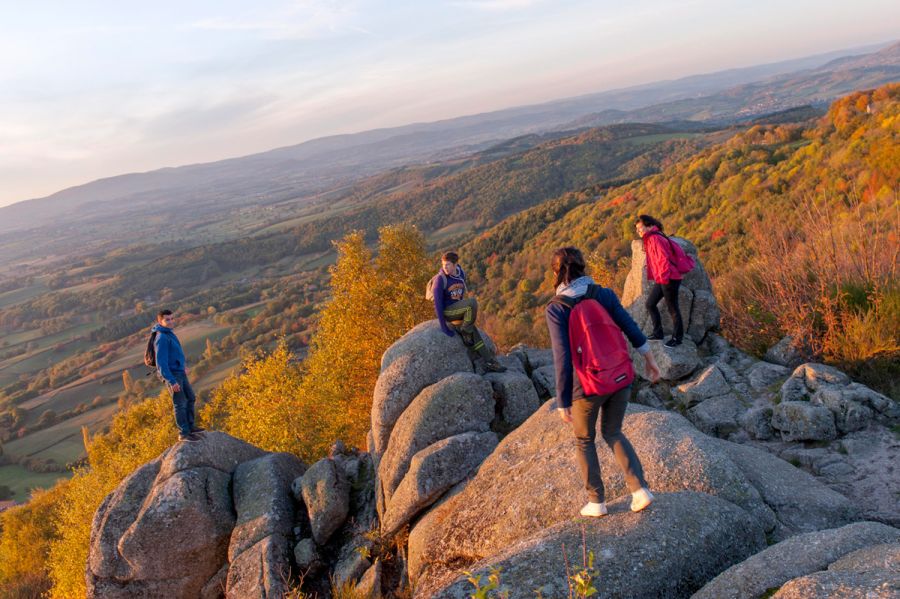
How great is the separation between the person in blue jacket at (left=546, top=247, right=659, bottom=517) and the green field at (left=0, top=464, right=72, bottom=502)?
75897 mm

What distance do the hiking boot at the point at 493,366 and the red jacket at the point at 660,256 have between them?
4.24m

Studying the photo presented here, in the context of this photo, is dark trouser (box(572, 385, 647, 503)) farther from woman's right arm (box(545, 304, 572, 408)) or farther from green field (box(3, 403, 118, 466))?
green field (box(3, 403, 118, 466))

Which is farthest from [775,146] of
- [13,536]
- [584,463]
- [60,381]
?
[60,381]

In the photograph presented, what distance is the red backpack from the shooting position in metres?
5.39

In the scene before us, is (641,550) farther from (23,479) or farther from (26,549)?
(23,479)

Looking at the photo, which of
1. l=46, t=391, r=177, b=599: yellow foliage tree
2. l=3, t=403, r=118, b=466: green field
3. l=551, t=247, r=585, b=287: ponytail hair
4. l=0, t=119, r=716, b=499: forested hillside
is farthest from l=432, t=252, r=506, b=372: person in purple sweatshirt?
l=3, t=403, r=118, b=466: green field

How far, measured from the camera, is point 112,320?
12850cm

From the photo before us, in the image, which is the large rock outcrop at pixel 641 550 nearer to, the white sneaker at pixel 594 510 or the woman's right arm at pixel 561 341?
the white sneaker at pixel 594 510

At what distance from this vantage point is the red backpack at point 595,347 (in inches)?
212

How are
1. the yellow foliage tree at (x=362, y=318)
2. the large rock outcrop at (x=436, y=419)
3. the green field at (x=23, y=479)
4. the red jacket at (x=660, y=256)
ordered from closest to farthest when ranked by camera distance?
1. the red jacket at (x=660, y=256)
2. the large rock outcrop at (x=436, y=419)
3. the yellow foliage tree at (x=362, y=318)
4. the green field at (x=23, y=479)

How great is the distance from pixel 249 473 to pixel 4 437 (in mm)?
97680

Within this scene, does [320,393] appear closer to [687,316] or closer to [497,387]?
[497,387]

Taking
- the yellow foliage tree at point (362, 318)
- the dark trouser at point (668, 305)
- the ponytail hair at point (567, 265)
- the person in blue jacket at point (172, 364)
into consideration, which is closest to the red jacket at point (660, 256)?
the dark trouser at point (668, 305)

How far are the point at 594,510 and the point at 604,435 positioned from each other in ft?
3.02
